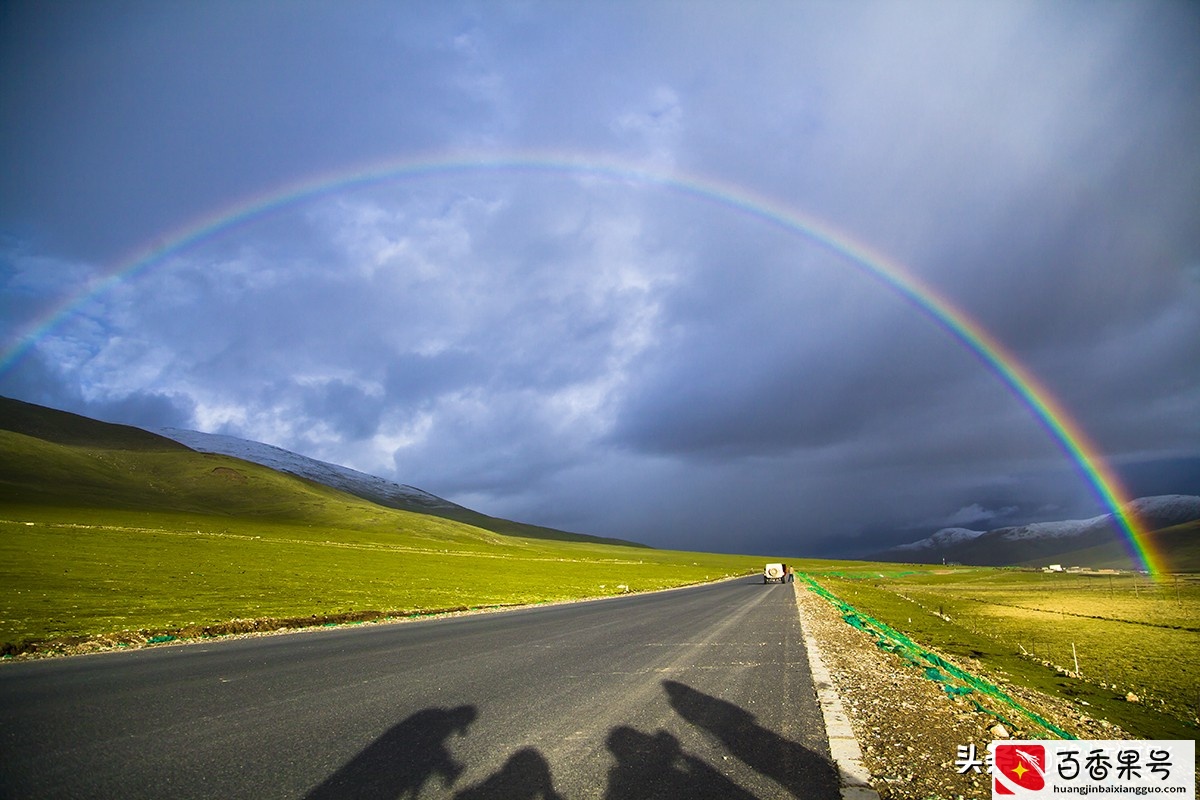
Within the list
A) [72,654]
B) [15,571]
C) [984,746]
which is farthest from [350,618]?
[15,571]

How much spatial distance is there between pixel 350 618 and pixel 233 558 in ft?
149

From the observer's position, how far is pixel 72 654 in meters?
15.1

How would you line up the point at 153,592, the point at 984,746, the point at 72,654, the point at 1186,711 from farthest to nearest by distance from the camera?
the point at 153,592
the point at 1186,711
the point at 72,654
the point at 984,746

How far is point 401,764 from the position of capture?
269 inches

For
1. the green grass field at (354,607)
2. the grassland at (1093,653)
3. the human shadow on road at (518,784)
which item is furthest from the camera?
the green grass field at (354,607)

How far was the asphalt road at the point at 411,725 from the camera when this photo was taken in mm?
6281

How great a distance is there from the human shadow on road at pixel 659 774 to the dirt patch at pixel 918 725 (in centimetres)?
172

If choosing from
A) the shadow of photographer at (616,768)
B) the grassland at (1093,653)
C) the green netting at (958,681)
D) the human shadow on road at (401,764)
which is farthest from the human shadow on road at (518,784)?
the grassland at (1093,653)

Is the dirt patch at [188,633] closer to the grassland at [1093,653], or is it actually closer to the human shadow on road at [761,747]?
the human shadow on road at [761,747]

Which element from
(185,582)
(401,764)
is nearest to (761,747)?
(401,764)

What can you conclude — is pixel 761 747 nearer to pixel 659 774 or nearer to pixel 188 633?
pixel 659 774

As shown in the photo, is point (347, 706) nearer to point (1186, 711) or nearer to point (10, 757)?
point (10, 757)

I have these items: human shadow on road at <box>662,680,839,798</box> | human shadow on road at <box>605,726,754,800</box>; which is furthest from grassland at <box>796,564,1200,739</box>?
human shadow on road at <box>605,726,754,800</box>

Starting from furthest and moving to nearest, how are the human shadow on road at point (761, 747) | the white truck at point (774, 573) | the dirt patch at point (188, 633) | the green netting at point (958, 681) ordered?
the white truck at point (774, 573) → the dirt patch at point (188, 633) → the green netting at point (958, 681) → the human shadow on road at point (761, 747)
